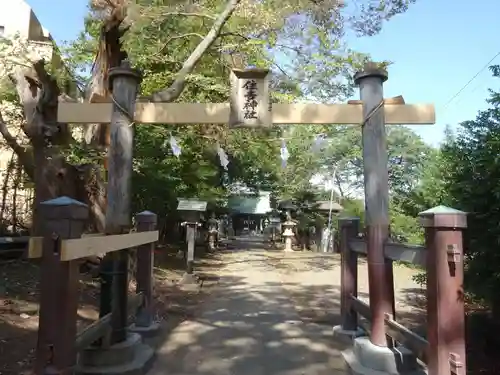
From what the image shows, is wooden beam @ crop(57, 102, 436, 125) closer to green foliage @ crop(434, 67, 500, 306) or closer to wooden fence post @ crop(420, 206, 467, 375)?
green foliage @ crop(434, 67, 500, 306)

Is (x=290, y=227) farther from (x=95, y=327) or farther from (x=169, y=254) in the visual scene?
(x=95, y=327)

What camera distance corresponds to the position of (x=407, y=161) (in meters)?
27.1

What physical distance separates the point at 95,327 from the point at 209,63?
8.06 m

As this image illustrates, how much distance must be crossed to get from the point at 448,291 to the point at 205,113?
116 inches

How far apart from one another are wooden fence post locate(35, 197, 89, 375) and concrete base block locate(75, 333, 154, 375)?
1.07 meters

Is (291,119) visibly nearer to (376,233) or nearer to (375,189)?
(375,189)

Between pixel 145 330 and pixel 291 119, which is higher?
pixel 291 119

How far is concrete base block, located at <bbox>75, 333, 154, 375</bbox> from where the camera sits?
3.85 m

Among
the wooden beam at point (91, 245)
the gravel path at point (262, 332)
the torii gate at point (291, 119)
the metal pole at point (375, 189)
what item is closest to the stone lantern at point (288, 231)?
the gravel path at point (262, 332)

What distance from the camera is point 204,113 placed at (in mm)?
4809

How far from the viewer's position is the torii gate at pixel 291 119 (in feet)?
14.2

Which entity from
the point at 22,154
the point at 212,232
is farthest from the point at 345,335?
the point at 212,232

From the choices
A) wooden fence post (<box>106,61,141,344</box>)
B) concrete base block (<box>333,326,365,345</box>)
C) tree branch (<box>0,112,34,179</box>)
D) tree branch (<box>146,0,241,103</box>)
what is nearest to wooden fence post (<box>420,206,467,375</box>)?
concrete base block (<box>333,326,365,345</box>)

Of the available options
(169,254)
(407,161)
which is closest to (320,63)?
(169,254)
